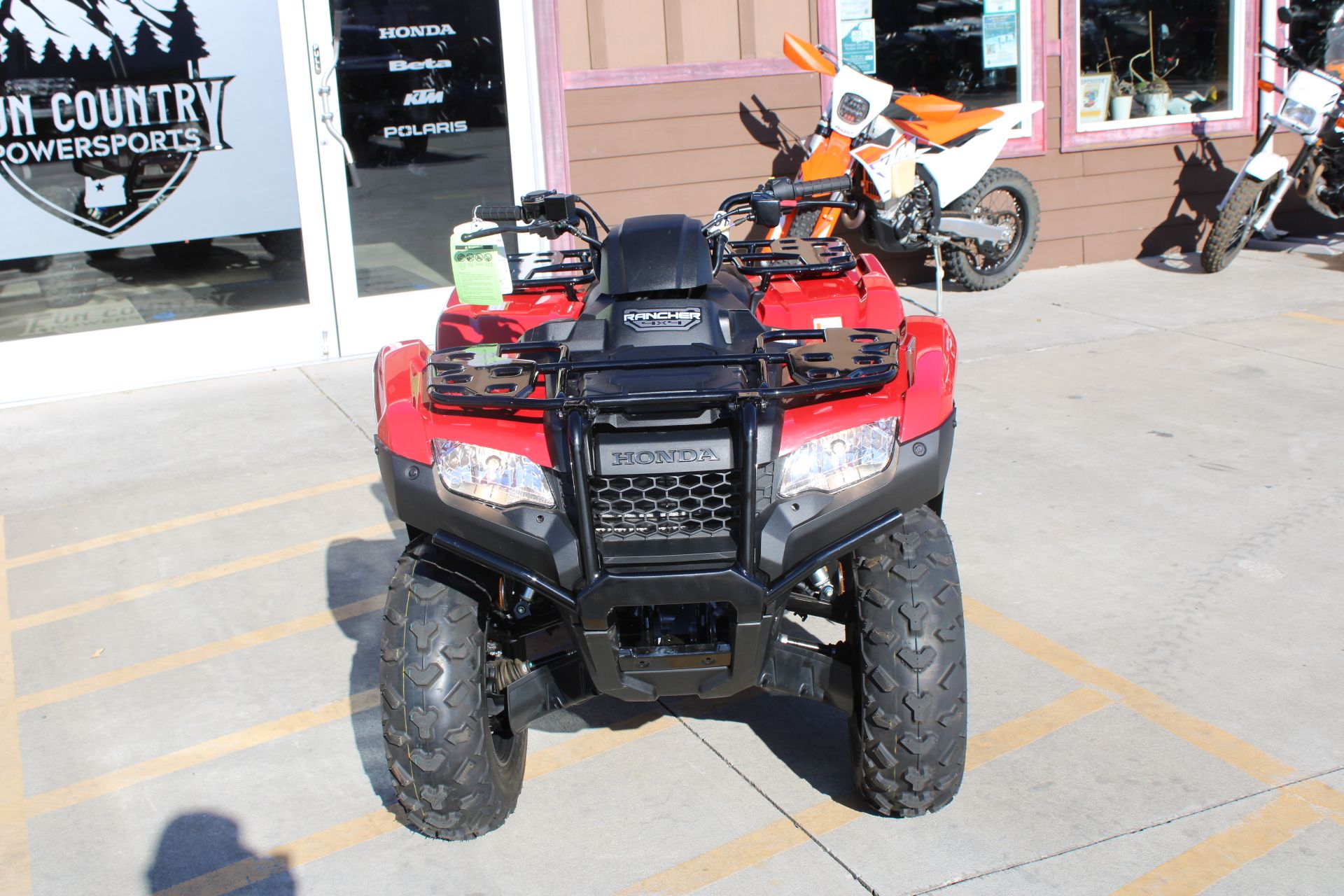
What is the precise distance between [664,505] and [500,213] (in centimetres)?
125

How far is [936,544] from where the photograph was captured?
10.0 feet

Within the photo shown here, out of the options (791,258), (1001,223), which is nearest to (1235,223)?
(1001,223)

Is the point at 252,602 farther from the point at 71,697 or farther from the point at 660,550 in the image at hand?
the point at 660,550

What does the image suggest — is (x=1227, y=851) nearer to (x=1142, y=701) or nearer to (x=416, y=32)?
(x=1142, y=701)

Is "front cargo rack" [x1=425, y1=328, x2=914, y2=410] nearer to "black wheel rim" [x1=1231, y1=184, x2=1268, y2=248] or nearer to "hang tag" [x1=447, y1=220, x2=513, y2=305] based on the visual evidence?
"hang tag" [x1=447, y1=220, x2=513, y2=305]

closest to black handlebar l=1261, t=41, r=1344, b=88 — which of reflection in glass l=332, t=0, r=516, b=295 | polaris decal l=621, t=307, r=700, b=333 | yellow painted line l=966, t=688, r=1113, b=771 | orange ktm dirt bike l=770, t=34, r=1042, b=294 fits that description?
orange ktm dirt bike l=770, t=34, r=1042, b=294

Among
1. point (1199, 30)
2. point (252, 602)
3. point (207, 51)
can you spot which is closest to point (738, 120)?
point (207, 51)

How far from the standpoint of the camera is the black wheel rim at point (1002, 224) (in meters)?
8.59

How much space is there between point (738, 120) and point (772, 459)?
5852mm

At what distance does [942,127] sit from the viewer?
26.1ft

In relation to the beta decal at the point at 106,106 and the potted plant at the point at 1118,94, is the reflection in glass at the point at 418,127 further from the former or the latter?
the potted plant at the point at 1118,94

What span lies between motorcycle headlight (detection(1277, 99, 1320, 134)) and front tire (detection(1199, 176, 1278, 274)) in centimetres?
34

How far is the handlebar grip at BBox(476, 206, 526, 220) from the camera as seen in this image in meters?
3.63

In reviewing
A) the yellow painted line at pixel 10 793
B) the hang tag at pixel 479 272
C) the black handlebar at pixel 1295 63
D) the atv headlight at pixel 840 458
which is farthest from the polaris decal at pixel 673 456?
the black handlebar at pixel 1295 63
